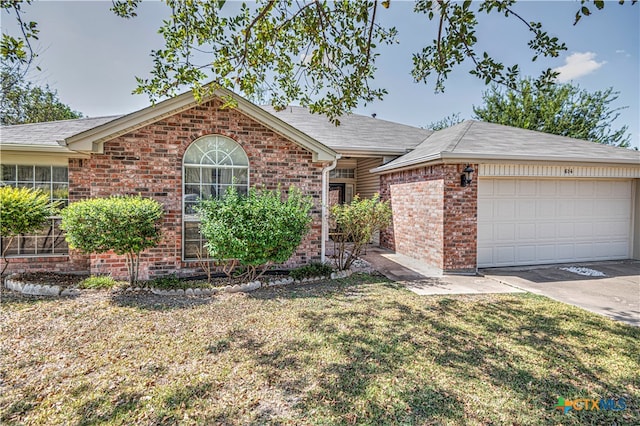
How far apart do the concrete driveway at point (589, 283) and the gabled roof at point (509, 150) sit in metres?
2.85

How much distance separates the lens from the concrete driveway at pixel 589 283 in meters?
5.59

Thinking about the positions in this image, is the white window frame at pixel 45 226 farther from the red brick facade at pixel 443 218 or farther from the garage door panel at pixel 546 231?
the garage door panel at pixel 546 231

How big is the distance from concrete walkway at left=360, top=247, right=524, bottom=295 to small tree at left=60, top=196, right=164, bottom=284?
5.47m

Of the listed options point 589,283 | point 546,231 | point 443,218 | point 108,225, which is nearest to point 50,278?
point 108,225

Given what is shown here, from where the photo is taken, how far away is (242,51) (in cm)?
517

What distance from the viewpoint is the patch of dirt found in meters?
6.35

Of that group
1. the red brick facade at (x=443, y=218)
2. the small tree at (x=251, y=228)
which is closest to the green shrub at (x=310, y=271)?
the small tree at (x=251, y=228)

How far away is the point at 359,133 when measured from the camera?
491 inches

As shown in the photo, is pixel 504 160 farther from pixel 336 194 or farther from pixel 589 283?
pixel 336 194

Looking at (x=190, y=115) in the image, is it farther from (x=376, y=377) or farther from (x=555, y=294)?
(x=555, y=294)

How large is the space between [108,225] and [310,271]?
408 cm

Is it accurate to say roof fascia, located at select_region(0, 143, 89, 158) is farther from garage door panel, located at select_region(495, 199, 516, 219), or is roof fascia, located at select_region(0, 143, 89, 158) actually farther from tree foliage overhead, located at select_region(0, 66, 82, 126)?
tree foliage overhead, located at select_region(0, 66, 82, 126)

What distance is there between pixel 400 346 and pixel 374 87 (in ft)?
15.2

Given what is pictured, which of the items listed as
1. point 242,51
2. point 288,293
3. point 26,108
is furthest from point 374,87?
point 26,108
